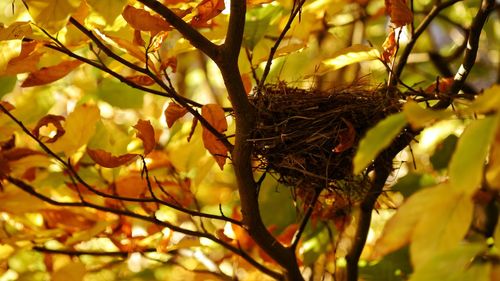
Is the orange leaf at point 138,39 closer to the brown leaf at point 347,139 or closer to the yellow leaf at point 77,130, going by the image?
the yellow leaf at point 77,130

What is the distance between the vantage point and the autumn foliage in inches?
27.6

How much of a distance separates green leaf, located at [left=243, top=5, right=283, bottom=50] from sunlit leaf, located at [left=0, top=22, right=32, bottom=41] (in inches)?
19.0

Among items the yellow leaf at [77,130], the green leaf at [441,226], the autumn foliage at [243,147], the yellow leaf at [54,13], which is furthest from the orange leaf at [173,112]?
the green leaf at [441,226]

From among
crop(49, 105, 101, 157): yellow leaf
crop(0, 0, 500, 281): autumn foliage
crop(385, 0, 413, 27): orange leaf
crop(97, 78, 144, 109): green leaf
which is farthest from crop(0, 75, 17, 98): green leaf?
crop(385, 0, 413, 27): orange leaf

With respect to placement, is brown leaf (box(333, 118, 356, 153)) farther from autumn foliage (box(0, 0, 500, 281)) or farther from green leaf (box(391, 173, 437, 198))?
green leaf (box(391, 173, 437, 198))

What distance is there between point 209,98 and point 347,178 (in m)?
1.19

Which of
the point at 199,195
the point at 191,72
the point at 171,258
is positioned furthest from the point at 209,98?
the point at 171,258

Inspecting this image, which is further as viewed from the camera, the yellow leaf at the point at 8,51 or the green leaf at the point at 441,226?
the yellow leaf at the point at 8,51

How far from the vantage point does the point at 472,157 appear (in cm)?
55

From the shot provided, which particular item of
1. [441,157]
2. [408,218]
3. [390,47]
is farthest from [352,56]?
[408,218]

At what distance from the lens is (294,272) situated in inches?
49.3

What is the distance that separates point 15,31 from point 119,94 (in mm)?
699

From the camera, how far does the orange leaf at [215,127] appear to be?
3.79ft

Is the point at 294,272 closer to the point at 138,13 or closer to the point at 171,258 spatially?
the point at 138,13
